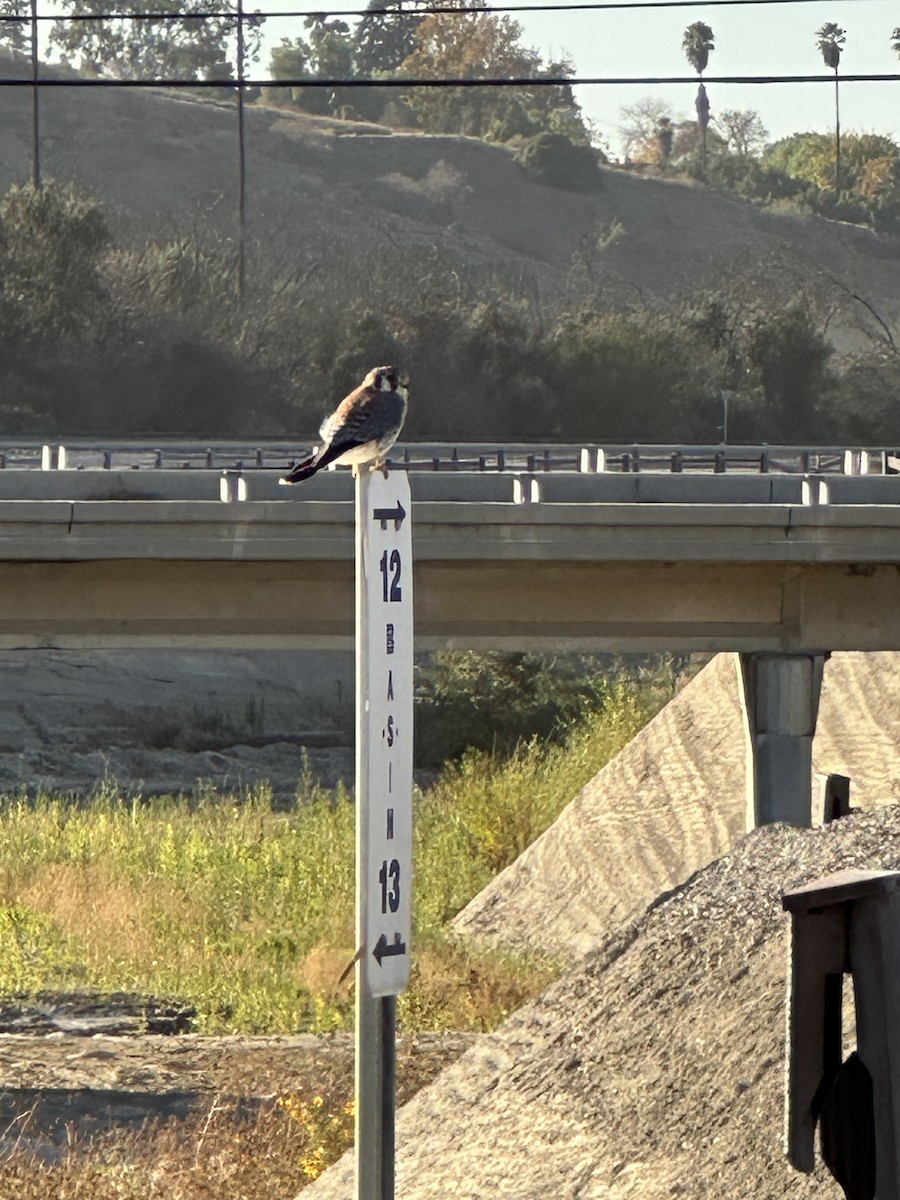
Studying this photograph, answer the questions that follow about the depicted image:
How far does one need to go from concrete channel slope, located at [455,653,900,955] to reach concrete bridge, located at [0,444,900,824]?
56cm

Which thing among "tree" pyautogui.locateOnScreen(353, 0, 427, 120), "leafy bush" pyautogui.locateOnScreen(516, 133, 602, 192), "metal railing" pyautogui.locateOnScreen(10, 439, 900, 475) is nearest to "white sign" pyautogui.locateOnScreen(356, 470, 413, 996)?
"metal railing" pyautogui.locateOnScreen(10, 439, 900, 475)

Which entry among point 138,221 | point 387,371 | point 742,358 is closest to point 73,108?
point 138,221

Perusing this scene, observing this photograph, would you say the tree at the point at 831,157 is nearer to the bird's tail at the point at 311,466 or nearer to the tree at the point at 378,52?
the tree at the point at 378,52

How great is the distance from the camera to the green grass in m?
15.0

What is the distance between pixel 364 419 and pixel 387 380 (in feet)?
1.74

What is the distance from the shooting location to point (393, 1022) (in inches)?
204

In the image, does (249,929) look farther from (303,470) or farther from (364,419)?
(364,419)

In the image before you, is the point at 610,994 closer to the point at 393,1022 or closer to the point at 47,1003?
the point at 393,1022

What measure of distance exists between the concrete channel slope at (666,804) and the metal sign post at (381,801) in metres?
11.1

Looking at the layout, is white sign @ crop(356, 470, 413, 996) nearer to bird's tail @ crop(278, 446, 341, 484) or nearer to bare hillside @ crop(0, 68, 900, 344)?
bird's tail @ crop(278, 446, 341, 484)

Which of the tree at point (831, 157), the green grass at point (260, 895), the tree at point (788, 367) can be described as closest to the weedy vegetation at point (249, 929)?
the green grass at point (260, 895)

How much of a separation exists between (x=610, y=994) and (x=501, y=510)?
1081 cm

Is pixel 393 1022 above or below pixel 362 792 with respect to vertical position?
below

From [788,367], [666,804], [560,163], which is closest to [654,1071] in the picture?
[666,804]
